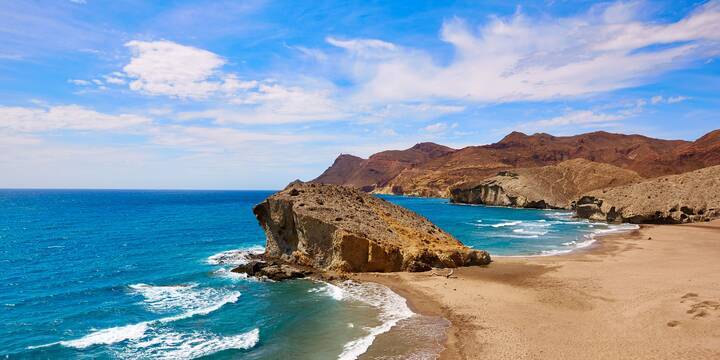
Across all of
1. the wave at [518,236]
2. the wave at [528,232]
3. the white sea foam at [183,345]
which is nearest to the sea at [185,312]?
the white sea foam at [183,345]

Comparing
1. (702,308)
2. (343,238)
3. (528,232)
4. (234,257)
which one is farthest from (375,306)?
(528,232)

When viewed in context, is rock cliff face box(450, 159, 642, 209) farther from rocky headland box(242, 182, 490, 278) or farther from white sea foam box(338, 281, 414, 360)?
white sea foam box(338, 281, 414, 360)

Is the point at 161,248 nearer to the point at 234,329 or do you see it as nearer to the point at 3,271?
the point at 3,271

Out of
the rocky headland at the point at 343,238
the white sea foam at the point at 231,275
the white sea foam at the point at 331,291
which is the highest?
the rocky headland at the point at 343,238

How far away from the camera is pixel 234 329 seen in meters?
20.9

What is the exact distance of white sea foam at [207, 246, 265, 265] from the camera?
125 ft

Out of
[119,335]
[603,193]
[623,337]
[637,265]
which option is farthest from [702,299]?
[603,193]

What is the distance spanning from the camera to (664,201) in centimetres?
A: 7038

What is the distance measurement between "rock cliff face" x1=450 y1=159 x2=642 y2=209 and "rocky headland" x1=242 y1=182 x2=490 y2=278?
90.2m

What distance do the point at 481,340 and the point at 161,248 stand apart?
3862 centimetres

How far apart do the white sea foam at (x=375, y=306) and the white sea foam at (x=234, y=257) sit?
14082mm

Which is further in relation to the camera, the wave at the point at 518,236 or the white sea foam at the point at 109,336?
the wave at the point at 518,236

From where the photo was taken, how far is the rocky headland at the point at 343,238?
30906mm

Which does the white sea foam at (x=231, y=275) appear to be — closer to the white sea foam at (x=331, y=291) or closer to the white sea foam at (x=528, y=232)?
the white sea foam at (x=331, y=291)
